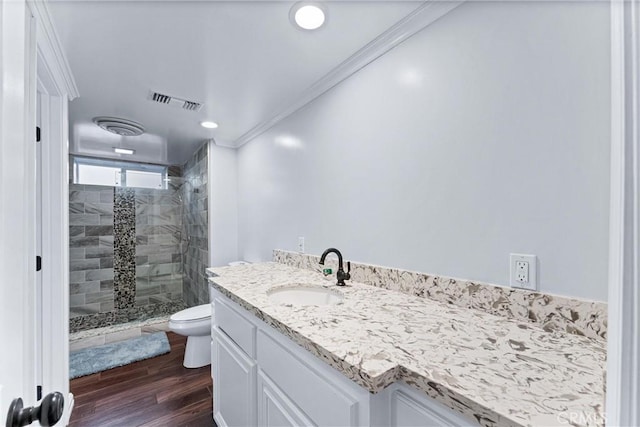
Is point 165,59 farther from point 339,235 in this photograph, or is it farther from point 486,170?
point 486,170

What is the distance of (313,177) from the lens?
1.88 metres

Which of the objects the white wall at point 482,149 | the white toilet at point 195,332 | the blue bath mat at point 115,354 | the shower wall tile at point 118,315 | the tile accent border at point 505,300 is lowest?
the shower wall tile at point 118,315

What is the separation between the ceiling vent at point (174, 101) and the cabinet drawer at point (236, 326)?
4.82 ft

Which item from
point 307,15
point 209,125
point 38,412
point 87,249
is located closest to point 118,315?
point 87,249

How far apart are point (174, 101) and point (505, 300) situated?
2325 millimetres

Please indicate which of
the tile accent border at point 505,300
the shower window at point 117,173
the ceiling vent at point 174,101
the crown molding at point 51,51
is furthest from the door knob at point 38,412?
the shower window at point 117,173

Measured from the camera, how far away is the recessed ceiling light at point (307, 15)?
1.16m

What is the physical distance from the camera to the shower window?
12.0 feet

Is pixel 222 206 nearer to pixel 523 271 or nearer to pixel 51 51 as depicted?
pixel 51 51

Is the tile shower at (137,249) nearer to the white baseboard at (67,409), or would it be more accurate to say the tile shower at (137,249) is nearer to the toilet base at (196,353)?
the toilet base at (196,353)

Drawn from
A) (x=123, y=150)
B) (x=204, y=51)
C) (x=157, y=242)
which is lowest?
(x=157, y=242)

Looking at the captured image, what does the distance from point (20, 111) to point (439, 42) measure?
54.3 inches

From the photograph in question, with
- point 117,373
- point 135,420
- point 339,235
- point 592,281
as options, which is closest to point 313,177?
point 339,235

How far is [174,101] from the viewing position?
6.66ft
